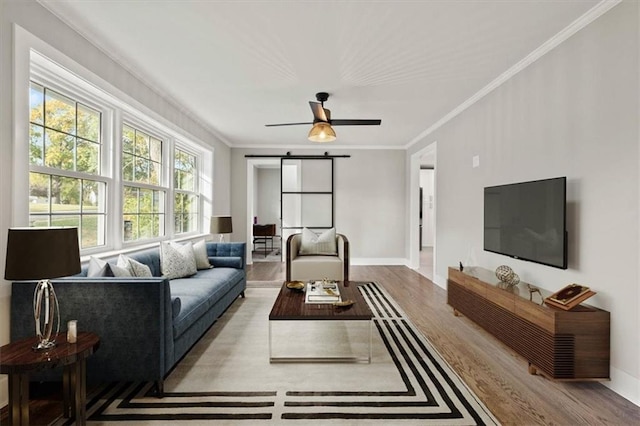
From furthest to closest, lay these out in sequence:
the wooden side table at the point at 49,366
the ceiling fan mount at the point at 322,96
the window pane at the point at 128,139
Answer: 1. the ceiling fan mount at the point at 322,96
2. the window pane at the point at 128,139
3. the wooden side table at the point at 49,366

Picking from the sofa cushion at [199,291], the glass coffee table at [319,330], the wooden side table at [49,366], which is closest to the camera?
the wooden side table at [49,366]

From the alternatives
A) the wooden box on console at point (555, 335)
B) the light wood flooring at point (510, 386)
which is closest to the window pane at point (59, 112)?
the light wood flooring at point (510, 386)

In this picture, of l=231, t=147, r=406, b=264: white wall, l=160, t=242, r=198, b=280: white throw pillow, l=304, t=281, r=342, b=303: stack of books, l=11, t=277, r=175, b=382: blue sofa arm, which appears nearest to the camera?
l=11, t=277, r=175, b=382: blue sofa arm

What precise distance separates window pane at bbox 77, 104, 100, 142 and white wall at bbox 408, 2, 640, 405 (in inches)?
160

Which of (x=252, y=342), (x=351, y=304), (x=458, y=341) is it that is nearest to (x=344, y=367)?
(x=351, y=304)

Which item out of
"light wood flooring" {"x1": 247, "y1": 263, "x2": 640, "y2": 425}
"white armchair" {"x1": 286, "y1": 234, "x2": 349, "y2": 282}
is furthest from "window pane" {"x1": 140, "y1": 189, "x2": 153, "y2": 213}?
"light wood flooring" {"x1": 247, "y1": 263, "x2": 640, "y2": 425}

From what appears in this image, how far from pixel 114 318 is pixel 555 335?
2836mm

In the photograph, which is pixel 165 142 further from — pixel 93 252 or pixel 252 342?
pixel 252 342

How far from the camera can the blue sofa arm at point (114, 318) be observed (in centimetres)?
204

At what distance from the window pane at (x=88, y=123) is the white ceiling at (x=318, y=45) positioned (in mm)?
566

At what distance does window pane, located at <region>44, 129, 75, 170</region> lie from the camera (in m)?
2.57

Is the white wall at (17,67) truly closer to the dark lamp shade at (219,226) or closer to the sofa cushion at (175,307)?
the sofa cushion at (175,307)

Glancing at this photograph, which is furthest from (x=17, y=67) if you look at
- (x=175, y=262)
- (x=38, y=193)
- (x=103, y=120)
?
(x=175, y=262)

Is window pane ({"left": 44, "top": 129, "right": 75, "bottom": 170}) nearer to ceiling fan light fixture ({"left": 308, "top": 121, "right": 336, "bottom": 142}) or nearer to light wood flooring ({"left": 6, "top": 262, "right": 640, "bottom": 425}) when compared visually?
light wood flooring ({"left": 6, "top": 262, "right": 640, "bottom": 425})
